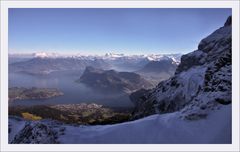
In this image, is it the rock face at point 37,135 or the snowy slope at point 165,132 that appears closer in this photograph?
the snowy slope at point 165,132

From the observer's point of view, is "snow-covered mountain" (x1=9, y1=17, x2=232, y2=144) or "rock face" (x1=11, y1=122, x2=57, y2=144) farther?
"rock face" (x1=11, y1=122, x2=57, y2=144)

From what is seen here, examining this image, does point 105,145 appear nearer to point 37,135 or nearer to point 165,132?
point 165,132

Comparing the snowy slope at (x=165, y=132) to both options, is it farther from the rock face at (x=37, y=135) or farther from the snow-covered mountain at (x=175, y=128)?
the rock face at (x=37, y=135)

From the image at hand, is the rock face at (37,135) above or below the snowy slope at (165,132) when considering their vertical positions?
below

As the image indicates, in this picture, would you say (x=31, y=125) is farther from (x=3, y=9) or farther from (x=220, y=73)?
(x=220, y=73)

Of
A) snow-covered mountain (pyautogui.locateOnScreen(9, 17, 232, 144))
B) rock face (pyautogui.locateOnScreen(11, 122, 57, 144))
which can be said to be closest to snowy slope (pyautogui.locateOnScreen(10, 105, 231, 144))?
snow-covered mountain (pyautogui.locateOnScreen(9, 17, 232, 144))

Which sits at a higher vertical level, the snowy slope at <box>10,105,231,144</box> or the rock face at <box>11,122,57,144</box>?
the snowy slope at <box>10,105,231,144</box>

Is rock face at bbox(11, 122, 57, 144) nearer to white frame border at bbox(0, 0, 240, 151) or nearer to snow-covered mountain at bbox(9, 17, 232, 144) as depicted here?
snow-covered mountain at bbox(9, 17, 232, 144)

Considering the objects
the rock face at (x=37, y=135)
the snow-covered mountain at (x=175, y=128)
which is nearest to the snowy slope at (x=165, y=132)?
the snow-covered mountain at (x=175, y=128)

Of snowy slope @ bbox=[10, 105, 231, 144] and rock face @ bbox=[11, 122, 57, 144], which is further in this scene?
rock face @ bbox=[11, 122, 57, 144]

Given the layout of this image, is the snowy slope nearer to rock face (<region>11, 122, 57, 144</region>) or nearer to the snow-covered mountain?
the snow-covered mountain

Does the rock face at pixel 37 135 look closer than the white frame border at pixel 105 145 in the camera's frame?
No

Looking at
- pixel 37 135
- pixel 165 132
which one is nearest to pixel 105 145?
pixel 165 132
